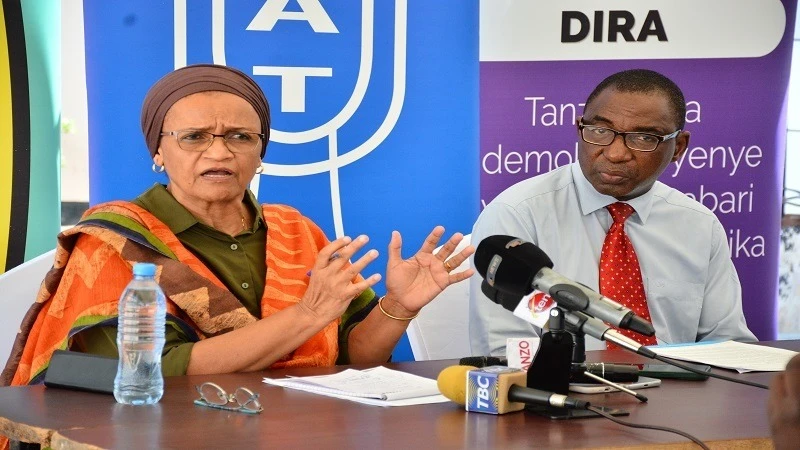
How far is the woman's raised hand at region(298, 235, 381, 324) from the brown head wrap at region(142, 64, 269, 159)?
67 cm

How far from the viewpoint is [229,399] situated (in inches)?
83.6

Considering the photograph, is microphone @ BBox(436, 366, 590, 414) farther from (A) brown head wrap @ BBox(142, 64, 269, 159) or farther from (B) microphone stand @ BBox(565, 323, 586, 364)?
(A) brown head wrap @ BBox(142, 64, 269, 159)

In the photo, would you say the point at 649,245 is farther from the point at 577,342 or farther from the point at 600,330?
the point at 600,330

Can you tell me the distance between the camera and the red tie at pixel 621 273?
353cm

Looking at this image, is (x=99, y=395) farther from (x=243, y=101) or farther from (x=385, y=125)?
(x=385, y=125)

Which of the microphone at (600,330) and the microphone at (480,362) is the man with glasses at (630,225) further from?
the microphone at (600,330)

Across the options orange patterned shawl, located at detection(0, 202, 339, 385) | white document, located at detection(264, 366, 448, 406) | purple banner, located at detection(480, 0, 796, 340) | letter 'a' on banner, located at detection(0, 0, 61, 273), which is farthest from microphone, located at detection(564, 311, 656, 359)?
purple banner, located at detection(480, 0, 796, 340)

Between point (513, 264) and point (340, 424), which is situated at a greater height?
point (513, 264)

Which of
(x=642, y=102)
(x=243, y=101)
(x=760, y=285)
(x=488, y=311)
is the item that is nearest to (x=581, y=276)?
(x=488, y=311)

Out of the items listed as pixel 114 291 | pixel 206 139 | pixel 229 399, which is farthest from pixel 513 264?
pixel 206 139

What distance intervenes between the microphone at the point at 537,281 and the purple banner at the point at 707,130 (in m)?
2.50

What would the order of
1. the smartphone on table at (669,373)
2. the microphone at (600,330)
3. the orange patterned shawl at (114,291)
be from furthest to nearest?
the orange patterned shawl at (114,291) < the smartphone on table at (669,373) < the microphone at (600,330)

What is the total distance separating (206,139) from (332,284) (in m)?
0.66

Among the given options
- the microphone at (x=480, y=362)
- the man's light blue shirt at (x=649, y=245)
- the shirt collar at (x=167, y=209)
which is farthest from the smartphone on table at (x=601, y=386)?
the shirt collar at (x=167, y=209)
